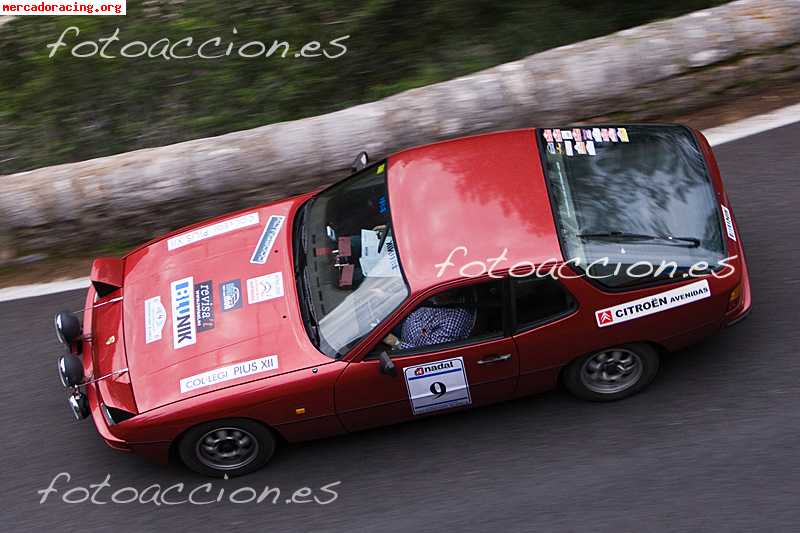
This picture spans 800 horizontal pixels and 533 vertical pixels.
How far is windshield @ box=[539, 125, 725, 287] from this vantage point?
5.11 meters

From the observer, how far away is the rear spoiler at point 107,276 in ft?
20.2

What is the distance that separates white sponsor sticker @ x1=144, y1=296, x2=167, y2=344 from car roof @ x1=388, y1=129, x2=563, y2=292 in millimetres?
1736

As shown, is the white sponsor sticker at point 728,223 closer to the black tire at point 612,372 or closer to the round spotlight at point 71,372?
the black tire at point 612,372

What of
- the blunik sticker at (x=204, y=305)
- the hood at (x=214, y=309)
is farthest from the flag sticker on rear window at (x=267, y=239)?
the blunik sticker at (x=204, y=305)

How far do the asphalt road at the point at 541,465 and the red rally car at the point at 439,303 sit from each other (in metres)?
0.29

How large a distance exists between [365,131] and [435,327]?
2.82m

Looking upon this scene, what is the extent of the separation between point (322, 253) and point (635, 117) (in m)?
3.68

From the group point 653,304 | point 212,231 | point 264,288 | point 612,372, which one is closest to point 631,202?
point 653,304

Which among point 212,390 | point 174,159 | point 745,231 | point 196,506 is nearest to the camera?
point 212,390

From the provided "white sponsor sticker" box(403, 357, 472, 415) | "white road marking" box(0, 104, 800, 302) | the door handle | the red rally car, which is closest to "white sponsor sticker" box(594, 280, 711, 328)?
the red rally car

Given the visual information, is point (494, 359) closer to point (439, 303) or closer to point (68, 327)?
point (439, 303)

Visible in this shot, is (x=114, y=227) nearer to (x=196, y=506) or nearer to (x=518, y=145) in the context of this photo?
(x=196, y=506)

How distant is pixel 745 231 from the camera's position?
21.8 feet

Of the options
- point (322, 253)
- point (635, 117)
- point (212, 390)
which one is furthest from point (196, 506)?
point (635, 117)
